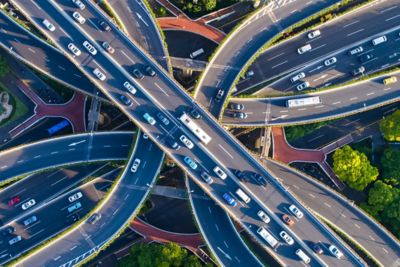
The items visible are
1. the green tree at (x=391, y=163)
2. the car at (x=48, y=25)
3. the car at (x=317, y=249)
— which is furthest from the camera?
the green tree at (x=391, y=163)

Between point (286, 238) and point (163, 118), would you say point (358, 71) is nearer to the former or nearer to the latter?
point (286, 238)

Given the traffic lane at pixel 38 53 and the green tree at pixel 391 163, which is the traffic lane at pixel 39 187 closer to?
the traffic lane at pixel 38 53

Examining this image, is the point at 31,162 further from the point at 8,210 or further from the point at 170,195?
the point at 170,195

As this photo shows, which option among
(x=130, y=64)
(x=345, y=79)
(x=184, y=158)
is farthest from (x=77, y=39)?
(x=345, y=79)

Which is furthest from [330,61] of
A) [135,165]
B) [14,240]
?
[14,240]

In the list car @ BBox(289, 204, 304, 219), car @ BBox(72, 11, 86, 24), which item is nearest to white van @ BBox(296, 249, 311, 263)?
car @ BBox(289, 204, 304, 219)

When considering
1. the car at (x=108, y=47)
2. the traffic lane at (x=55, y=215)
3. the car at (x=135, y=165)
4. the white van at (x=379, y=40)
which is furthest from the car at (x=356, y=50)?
the traffic lane at (x=55, y=215)
